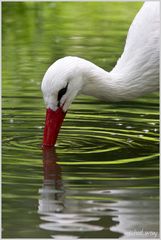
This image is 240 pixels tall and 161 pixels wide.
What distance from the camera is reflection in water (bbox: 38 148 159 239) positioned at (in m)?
8.73

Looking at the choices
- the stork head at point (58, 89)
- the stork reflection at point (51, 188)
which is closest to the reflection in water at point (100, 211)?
the stork reflection at point (51, 188)

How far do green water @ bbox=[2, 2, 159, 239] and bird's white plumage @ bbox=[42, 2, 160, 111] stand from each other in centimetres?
55

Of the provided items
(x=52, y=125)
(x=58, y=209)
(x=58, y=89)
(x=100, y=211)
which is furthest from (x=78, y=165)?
(x=100, y=211)

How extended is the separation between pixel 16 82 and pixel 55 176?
5.28 m

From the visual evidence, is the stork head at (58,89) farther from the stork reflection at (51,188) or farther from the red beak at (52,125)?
the stork reflection at (51,188)

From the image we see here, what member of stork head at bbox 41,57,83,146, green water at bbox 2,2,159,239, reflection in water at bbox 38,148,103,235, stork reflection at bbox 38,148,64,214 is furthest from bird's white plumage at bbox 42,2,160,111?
reflection in water at bbox 38,148,103,235

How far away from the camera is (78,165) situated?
1056 cm

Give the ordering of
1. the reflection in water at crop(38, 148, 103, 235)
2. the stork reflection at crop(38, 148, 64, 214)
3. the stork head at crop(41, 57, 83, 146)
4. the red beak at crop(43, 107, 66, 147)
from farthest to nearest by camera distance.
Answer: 1. the red beak at crop(43, 107, 66, 147)
2. the stork head at crop(41, 57, 83, 146)
3. the stork reflection at crop(38, 148, 64, 214)
4. the reflection in water at crop(38, 148, 103, 235)

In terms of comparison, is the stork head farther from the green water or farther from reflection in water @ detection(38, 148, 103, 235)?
reflection in water @ detection(38, 148, 103, 235)

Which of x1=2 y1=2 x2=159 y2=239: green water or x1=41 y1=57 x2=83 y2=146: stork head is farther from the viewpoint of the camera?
x1=41 y1=57 x2=83 y2=146: stork head

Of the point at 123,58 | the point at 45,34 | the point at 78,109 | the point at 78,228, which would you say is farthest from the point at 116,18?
the point at 78,228

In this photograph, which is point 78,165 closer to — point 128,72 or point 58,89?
point 58,89

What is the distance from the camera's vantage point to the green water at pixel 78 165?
29.0ft

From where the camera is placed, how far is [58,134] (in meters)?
11.9
